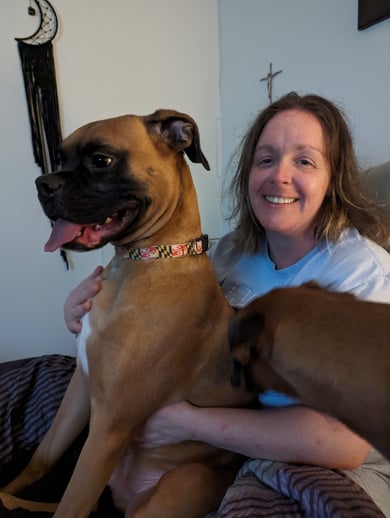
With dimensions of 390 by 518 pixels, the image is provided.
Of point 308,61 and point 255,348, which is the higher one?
point 308,61

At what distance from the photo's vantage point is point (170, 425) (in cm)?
101

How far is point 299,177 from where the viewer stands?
120 centimetres

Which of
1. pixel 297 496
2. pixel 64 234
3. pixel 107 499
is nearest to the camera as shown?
pixel 297 496

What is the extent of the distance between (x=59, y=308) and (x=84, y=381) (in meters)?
1.31

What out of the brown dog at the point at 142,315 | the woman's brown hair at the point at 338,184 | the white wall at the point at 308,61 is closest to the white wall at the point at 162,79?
the white wall at the point at 308,61

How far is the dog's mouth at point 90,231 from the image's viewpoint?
1055 millimetres

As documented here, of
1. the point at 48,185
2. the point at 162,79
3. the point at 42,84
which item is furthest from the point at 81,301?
the point at 162,79

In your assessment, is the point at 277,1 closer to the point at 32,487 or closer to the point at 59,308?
the point at 59,308

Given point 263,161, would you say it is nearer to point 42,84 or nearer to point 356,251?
point 356,251

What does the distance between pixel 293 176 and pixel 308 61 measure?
115 centimetres

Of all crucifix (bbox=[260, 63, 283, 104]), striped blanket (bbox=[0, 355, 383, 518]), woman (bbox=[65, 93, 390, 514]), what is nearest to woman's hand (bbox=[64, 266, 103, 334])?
woman (bbox=[65, 93, 390, 514])

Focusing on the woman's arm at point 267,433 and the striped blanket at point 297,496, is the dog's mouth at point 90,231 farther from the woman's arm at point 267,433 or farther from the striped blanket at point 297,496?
the striped blanket at point 297,496

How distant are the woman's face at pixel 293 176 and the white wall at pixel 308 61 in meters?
0.63

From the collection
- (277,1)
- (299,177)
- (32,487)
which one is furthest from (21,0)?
(32,487)
